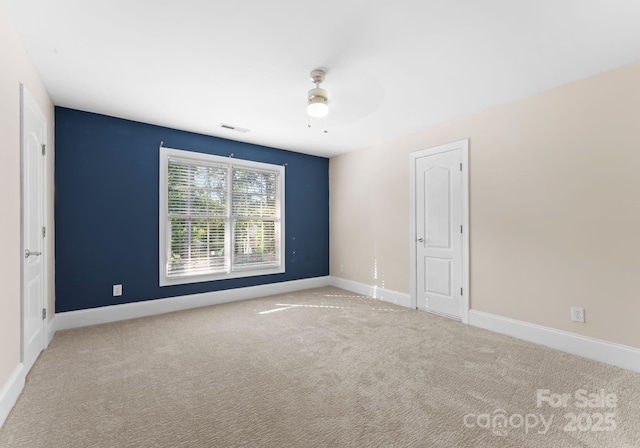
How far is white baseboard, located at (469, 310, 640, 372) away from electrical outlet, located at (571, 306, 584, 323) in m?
0.14

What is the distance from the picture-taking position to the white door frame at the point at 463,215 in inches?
145

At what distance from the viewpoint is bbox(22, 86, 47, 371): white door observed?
90.3 inches

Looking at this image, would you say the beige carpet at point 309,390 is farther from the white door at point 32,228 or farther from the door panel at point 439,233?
the door panel at point 439,233

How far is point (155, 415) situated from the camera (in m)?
1.90

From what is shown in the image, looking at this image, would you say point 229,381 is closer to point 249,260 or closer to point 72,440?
point 72,440

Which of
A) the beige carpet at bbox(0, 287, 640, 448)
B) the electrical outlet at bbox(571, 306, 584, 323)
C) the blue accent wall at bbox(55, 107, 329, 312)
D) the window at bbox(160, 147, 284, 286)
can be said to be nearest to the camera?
the beige carpet at bbox(0, 287, 640, 448)

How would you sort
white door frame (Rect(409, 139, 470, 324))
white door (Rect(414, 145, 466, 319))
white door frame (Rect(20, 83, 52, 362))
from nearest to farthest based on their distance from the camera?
1. white door frame (Rect(20, 83, 52, 362))
2. white door frame (Rect(409, 139, 470, 324))
3. white door (Rect(414, 145, 466, 319))

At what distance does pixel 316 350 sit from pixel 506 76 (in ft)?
10.1

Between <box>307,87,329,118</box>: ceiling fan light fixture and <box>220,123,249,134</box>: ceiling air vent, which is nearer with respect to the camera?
<box>307,87,329,118</box>: ceiling fan light fixture

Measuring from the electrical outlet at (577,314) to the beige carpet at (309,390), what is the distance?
1.18 feet

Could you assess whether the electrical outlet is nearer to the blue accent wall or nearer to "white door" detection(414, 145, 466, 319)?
"white door" detection(414, 145, 466, 319)

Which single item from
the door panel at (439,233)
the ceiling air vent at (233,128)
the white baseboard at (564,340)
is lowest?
the white baseboard at (564,340)

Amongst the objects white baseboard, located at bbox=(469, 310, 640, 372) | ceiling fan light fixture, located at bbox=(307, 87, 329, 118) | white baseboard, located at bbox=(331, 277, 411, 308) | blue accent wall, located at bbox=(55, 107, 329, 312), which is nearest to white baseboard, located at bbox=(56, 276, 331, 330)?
blue accent wall, located at bbox=(55, 107, 329, 312)

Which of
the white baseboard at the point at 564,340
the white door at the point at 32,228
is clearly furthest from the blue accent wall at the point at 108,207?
the white baseboard at the point at 564,340
